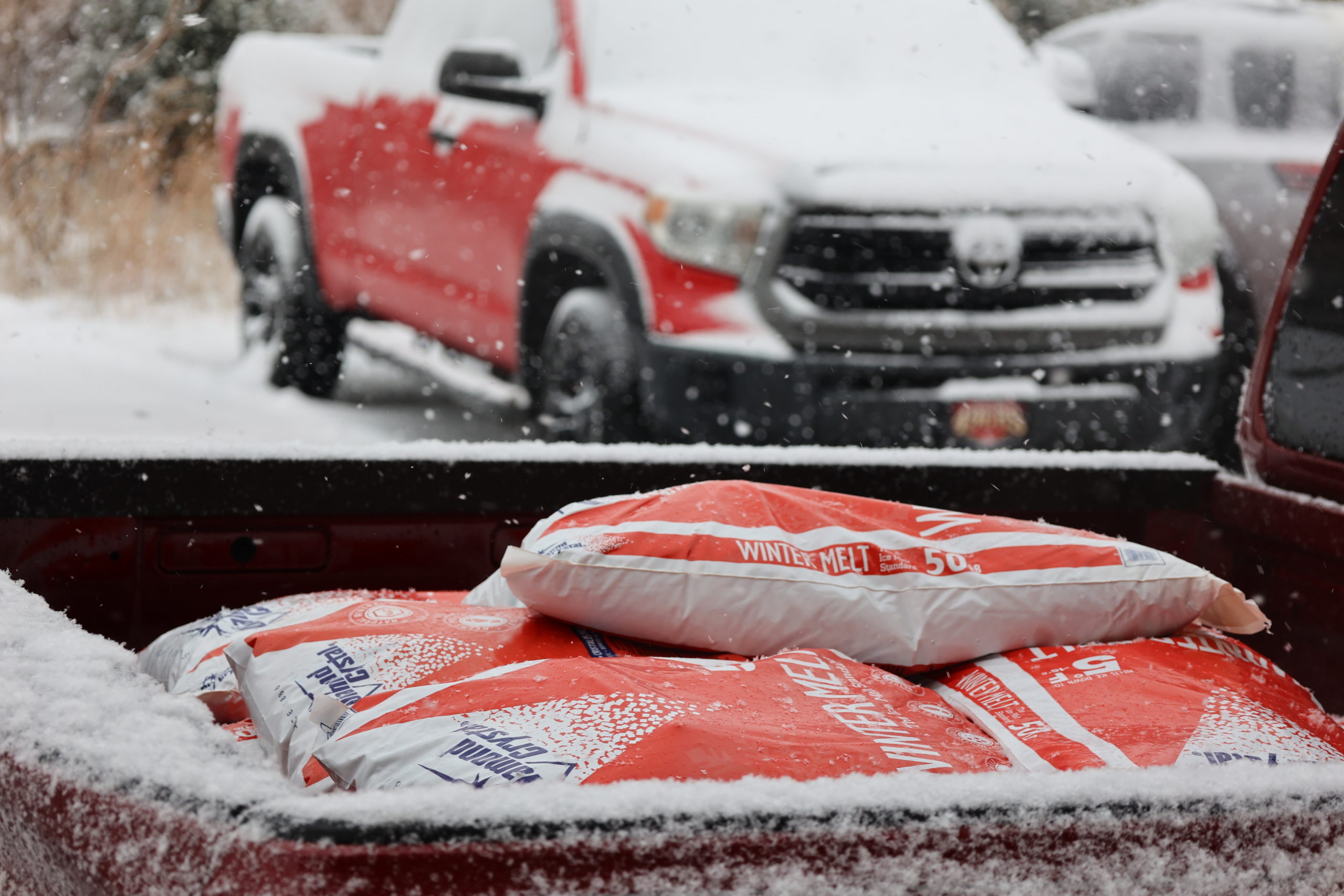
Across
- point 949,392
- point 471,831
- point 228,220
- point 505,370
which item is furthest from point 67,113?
point 471,831

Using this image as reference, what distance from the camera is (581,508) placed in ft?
5.28

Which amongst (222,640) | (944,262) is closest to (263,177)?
(944,262)

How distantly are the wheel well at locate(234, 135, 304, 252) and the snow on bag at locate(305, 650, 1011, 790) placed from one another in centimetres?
457

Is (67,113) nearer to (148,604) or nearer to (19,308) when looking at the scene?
(19,308)

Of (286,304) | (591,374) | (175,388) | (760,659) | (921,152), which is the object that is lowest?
(175,388)

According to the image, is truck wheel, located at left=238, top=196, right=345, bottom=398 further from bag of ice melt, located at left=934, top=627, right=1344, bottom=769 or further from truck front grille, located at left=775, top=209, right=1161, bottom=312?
bag of ice melt, located at left=934, top=627, right=1344, bottom=769

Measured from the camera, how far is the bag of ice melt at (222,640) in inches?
61.4

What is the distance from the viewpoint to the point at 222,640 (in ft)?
5.36

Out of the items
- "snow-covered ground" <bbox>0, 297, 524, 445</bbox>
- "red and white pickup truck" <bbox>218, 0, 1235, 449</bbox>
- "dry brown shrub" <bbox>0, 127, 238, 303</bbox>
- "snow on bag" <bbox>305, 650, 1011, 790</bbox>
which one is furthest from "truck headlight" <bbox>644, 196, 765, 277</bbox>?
"dry brown shrub" <bbox>0, 127, 238, 303</bbox>

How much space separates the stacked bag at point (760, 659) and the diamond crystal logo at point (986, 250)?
2663mm

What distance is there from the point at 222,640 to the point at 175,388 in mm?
6010

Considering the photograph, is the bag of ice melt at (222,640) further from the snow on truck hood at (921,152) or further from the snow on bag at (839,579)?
the snow on truck hood at (921,152)

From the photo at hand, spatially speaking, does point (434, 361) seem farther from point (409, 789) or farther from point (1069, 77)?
point (409, 789)

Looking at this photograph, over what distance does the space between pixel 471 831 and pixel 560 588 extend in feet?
2.02
